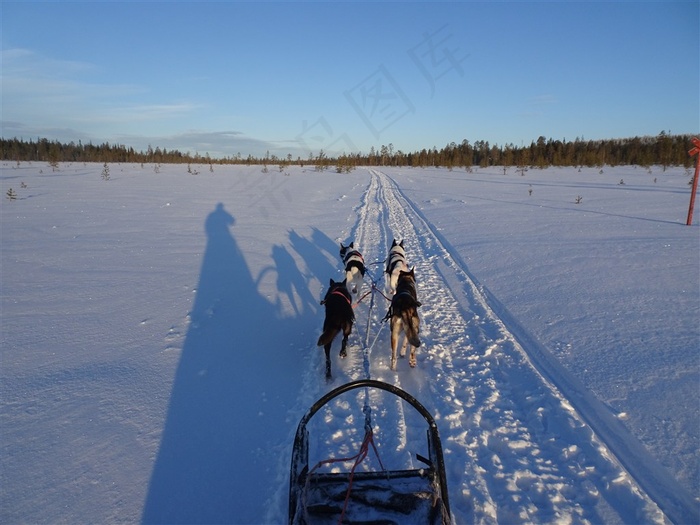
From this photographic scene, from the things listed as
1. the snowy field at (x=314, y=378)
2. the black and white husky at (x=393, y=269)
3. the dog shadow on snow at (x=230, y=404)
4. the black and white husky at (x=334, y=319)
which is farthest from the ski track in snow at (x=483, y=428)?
the black and white husky at (x=393, y=269)

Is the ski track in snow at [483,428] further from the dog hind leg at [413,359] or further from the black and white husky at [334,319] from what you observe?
the black and white husky at [334,319]

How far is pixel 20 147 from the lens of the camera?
170ft

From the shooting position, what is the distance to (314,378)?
13.0 feet

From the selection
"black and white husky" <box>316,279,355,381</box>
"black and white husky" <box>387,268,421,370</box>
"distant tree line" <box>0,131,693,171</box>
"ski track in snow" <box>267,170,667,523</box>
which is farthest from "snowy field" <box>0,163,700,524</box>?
"distant tree line" <box>0,131,693,171</box>

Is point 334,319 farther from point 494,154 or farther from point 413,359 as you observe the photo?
point 494,154

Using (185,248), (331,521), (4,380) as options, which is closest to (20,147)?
(185,248)

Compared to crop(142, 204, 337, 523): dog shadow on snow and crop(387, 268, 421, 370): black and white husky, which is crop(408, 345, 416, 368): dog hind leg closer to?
crop(387, 268, 421, 370): black and white husky

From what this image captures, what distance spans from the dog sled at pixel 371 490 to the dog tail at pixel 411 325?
1696 mm

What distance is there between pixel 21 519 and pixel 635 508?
3858 mm

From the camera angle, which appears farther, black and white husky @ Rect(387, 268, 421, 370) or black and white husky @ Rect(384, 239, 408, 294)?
black and white husky @ Rect(384, 239, 408, 294)

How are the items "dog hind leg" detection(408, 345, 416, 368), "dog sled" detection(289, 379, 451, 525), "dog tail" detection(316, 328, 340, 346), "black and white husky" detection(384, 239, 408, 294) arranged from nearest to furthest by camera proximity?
"dog sled" detection(289, 379, 451, 525)
"dog tail" detection(316, 328, 340, 346)
"dog hind leg" detection(408, 345, 416, 368)
"black and white husky" detection(384, 239, 408, 294)

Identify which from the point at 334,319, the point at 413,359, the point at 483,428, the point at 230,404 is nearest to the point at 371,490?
the point at 483,428

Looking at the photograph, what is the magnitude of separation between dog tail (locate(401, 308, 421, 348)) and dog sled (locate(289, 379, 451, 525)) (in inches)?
66.8

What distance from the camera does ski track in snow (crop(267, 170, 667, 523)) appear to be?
2.52 metres
